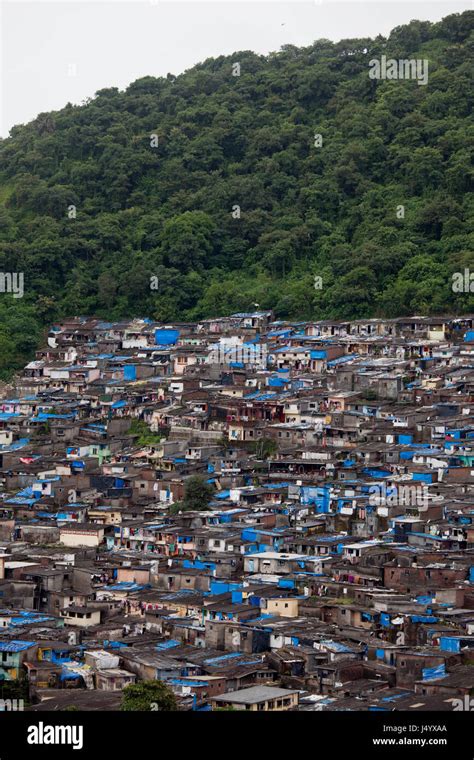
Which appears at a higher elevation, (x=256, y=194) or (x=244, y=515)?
(x=256, y=194)

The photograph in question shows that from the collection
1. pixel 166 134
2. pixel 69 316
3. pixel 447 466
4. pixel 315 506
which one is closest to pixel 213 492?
pixel 315 506

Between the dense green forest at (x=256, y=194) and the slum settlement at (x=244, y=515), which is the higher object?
the dense green forest at (x=256, y=194)

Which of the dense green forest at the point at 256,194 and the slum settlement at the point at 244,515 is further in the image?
the dense green forest at the point at 256,194

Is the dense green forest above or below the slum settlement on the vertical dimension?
above

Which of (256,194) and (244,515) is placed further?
(256,194)
